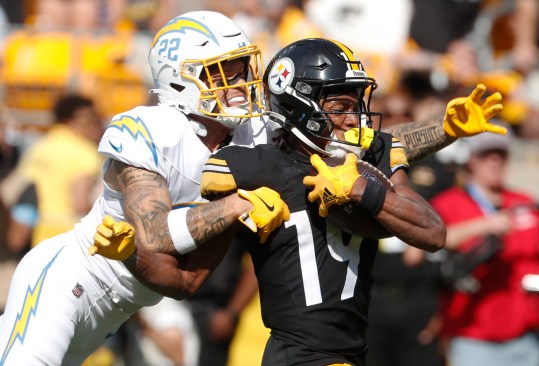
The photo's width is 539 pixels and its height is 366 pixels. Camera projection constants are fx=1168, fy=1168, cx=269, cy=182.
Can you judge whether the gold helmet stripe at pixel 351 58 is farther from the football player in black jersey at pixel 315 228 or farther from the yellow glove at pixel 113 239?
the yellow glove at pixel 113 239

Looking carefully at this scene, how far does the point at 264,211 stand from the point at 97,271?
3.40 feet

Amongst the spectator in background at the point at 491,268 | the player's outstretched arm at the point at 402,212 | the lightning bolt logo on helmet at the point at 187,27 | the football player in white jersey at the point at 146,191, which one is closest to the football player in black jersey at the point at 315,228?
the player's outstretched arm at the point at 402,212

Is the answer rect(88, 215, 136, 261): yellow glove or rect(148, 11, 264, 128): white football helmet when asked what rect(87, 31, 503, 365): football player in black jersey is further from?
rect(148, 11, 264, 128): white football helmet

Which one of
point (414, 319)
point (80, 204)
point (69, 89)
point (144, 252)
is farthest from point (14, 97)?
point (144, 252)

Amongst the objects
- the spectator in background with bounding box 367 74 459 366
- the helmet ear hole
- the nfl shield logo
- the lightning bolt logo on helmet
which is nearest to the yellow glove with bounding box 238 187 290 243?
the helmet ear hole

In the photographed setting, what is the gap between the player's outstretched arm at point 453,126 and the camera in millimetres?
5023

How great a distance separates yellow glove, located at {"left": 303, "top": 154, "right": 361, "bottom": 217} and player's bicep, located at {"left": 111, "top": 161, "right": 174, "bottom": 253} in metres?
0.59

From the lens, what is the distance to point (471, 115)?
5.04m

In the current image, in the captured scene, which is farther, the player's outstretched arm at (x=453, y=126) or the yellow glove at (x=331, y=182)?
the player's outstretched arm at (x=453, y=126)

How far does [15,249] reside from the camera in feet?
25.0

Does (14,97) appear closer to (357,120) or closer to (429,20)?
(429,20)

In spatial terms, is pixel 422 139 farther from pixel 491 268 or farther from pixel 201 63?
pixel 491 268

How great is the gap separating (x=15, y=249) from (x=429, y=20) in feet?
14.1

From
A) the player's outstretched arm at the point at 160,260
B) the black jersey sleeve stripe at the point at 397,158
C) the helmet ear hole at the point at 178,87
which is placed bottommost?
the player's outstretched arm at the point at 160,260
